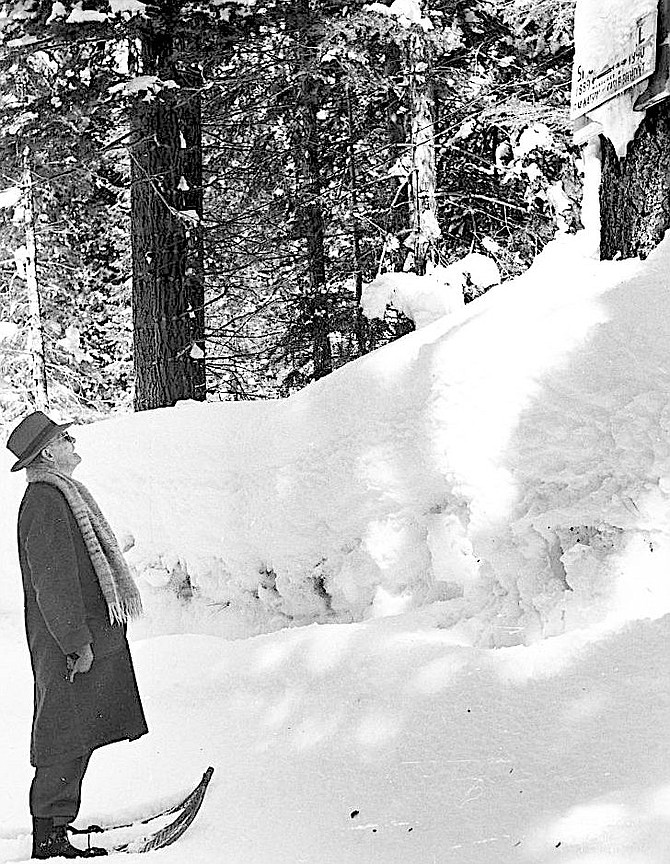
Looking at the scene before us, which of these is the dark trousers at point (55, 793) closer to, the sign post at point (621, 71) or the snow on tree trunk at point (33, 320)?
the sign post at point (621, 71)

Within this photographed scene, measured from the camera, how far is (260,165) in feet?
46.6

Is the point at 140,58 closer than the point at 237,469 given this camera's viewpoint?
No

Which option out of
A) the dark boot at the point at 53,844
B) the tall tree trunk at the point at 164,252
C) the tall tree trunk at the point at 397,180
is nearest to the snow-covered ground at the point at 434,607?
the dark boot at the point at 53,844

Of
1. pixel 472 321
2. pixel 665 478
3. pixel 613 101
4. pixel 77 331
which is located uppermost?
pixel 613 101

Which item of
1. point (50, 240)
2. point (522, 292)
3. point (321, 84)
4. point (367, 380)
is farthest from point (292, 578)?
point (50, 240)

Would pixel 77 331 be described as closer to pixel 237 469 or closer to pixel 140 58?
pixel 140 58

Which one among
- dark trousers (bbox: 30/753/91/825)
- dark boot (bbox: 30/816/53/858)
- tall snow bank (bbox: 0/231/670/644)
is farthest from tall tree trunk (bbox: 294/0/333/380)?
dark boot (bbox: 30/816/53/858)

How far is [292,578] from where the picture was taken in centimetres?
586

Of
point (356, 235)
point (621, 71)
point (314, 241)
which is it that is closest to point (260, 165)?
point (314, 241)

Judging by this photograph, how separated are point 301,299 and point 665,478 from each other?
11.6 m

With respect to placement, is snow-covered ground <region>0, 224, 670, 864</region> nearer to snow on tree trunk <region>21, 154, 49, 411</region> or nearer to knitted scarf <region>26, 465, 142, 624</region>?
knitted scarf <region>26, 465, 142, 624</region>

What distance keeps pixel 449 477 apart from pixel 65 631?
197cm

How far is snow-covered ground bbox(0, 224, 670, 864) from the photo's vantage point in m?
3.41

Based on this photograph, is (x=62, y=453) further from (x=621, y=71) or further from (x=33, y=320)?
(x=33, y=320)
